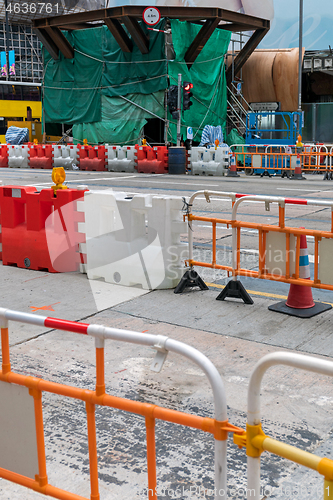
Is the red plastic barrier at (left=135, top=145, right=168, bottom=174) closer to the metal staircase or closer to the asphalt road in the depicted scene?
the asphalt road

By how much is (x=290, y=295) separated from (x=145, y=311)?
159 centimetres

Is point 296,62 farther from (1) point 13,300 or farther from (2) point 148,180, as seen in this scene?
(1) point 13,300

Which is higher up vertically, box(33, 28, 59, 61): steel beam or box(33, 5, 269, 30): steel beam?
box(33, 5, 269, 30): steel beam

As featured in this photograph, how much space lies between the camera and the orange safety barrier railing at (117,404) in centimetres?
233

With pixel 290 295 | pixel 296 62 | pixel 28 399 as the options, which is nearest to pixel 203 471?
pixel 28 399

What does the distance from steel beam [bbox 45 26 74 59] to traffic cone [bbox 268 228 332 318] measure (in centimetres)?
3217

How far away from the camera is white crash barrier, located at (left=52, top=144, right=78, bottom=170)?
94.6ft

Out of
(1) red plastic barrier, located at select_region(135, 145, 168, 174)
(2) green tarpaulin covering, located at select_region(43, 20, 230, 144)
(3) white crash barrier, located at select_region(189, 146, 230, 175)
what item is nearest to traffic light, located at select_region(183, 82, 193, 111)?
(1) red plastic barrier, located at select_region(135, 145, 168, 174)

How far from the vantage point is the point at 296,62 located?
34.0 meters

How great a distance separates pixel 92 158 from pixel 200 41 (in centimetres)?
967

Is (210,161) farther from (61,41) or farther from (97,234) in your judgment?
(97,234)

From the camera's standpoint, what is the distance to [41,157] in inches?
1187

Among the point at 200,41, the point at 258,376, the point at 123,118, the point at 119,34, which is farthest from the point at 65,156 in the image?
the point at 258,376

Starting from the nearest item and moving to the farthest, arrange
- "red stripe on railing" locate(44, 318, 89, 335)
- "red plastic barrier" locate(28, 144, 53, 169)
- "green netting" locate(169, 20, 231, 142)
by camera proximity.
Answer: "red stripe on railing" locate(44, 318, 89, 335)
"red plastic barrier" locate(28, 144, 53, 169)
"green netting" locate(169, 20, 231, 142)
